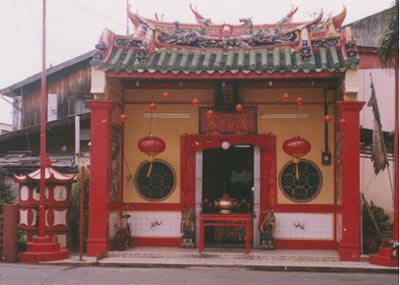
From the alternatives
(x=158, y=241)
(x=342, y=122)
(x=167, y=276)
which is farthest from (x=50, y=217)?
(x=342, y=122)

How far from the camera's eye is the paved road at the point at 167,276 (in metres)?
12.0

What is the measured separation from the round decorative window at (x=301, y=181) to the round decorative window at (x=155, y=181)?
8.97ft

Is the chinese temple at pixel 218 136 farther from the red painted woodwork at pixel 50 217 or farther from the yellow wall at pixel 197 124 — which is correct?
the red painted woodwork at pixel 50 217

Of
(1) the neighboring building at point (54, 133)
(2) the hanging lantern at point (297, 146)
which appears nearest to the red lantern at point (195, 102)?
(2) the hanging lantern at point (297, 146)

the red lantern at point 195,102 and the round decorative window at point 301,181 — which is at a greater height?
the red lantern at point 195,102

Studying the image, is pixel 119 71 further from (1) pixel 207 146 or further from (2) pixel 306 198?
(2) pixel 306 198

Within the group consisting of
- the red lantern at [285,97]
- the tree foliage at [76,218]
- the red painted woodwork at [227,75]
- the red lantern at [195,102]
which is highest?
the red painted woodwork at [227,75]

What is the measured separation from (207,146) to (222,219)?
2136mm

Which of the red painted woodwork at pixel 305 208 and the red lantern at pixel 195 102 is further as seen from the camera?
the red painted woodwork at pixel 305 208

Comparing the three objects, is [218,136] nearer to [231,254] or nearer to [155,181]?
[155,181]

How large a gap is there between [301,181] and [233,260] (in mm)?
2879

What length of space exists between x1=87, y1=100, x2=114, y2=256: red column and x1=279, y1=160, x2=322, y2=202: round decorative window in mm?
4307

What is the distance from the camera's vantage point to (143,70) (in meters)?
14.8

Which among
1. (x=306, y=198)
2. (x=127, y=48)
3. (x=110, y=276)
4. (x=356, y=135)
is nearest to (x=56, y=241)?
(x=110, y=276)
